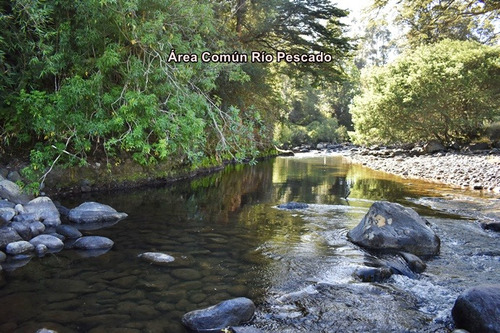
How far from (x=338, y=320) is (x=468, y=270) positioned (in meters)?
2.68

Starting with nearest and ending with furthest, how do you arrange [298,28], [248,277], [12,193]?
[248,277] → [12,193] → [298,28]

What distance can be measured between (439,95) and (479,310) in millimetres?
24203

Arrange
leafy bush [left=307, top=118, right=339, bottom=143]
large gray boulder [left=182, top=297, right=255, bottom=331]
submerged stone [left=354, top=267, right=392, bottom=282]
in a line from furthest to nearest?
leafy bush [left=307, top=118, right=339, bottom=143], submerged stone [left=354, top=267, right=392, bottom=282], large gray boulder [left=182, top=297, right=255, bottom=331]

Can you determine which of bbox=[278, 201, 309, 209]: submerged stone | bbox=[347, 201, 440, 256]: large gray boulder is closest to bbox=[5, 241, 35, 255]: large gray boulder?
bbox=[347, 201, 440, 256]: large gray boulder

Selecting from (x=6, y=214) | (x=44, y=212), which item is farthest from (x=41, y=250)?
(x=44, y=212)

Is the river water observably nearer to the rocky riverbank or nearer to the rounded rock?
the rounded rock

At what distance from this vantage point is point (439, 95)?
2456 centimetres

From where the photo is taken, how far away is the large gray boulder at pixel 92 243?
19.6 ft

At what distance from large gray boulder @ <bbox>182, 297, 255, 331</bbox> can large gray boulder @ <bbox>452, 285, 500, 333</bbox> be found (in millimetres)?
2180

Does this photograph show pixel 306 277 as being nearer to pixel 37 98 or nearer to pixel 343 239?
pixel 343 239

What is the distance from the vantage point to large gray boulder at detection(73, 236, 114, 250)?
5977mm

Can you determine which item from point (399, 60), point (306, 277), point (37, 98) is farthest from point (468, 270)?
point (399, 60)

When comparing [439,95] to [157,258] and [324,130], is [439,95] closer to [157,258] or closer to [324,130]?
[324,130]

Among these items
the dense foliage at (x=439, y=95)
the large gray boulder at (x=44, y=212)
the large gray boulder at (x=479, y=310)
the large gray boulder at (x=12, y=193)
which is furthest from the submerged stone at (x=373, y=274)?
the dense foliage at (x=439, y=95)
